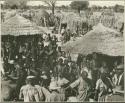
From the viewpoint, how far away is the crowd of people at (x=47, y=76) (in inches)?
92.0

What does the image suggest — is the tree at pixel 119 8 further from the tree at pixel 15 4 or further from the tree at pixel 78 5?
the tree at pixel 15 4

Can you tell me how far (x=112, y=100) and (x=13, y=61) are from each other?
0.65 metres

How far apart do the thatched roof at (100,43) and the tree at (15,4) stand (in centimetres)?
36

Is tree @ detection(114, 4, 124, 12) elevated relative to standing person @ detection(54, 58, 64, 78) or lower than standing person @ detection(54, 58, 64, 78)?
elevated

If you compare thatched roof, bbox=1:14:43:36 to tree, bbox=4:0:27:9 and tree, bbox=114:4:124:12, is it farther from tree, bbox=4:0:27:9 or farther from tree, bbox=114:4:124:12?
tree, bbox=114:4:124:12

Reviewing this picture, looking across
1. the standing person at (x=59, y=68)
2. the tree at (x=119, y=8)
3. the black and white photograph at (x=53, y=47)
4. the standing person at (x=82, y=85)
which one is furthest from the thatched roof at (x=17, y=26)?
the tree at (x=119, y=8)

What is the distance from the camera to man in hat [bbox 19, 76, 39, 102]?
2334 mm

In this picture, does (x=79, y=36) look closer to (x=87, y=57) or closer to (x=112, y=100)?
(x=87, y=57)

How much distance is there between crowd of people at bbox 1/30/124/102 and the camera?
7.67 ft

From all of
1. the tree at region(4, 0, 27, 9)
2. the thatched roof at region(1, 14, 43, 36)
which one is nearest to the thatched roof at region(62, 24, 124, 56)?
the thatched roof at region(1, 14, 43, 36)

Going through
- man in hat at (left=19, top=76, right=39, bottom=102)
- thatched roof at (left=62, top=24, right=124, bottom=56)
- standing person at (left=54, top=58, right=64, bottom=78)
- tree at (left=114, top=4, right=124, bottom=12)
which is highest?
tree at (left=114, top=4, right=124, bottom=12)

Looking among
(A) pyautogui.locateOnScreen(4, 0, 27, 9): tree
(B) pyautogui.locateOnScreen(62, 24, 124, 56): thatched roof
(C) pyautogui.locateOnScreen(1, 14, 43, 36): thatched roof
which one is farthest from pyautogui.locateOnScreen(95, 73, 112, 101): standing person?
(A) pyautogui.locateOnScreen(4, 0, 27, 9): tree

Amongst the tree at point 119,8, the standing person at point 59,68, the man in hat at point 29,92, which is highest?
the tree at point 119,8

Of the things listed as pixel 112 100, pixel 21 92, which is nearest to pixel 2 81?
pixel 21 92
